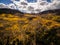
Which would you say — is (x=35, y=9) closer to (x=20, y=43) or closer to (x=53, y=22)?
(x=53, y=22)

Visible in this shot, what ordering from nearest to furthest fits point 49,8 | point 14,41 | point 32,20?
point 14,41
point 32,20
point 49,8

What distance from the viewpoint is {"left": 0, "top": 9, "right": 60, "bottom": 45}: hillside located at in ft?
24.9

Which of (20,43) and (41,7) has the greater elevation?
(41,7)

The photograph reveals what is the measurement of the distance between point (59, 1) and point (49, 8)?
0.55m

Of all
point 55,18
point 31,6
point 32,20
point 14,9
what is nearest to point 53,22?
point 55,18

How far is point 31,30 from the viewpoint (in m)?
7.74

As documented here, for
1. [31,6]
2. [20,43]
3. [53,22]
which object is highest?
[31,6]

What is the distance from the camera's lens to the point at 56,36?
302 inches

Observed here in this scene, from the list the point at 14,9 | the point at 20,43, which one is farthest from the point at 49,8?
the point at 20,43

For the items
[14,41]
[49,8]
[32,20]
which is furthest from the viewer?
[49,8]

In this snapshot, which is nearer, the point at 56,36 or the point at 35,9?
the point at 56,36

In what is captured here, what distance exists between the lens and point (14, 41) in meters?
7.60

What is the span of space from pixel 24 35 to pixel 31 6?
5.60 ft

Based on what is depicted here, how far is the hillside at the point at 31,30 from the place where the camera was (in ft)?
24.9
